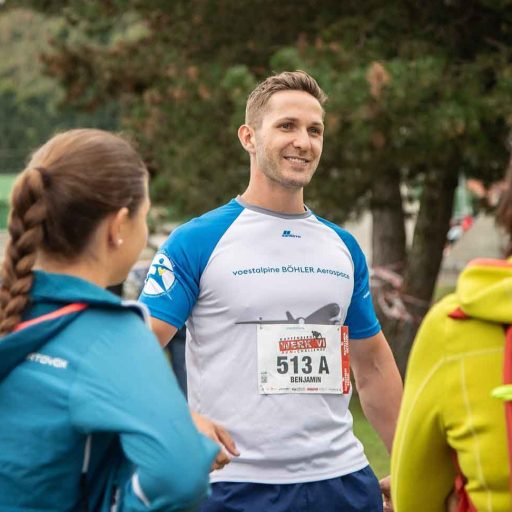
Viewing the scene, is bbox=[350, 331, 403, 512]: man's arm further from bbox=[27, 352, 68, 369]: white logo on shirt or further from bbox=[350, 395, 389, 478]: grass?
bbox=[350, 395, 389, 478]: grass

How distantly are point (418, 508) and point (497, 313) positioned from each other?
0.52 metres

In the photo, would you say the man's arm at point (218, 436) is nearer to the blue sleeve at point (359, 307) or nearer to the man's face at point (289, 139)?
the blue sleeve at point (359, 307)

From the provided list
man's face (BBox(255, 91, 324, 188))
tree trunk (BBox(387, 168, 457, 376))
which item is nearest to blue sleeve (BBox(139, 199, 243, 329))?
man's face (BBox(255, 91, 324, 188))

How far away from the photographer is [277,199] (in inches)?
159

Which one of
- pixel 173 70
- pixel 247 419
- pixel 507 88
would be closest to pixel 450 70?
pixel 507 88

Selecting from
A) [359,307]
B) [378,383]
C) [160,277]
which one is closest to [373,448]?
[378,383]

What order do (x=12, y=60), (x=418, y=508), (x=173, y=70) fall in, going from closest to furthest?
(x=418, y=508)
(x=173, y=70)
(x=12, y=60)

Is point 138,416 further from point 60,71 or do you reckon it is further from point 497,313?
point 60,71

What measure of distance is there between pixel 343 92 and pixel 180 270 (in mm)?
7137

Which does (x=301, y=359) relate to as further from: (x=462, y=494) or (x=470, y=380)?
(x=470, y=380)

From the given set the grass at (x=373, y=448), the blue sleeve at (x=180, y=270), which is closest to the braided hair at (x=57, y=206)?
the blue sleeve at (x=180, y=270)

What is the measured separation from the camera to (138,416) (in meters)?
2.25

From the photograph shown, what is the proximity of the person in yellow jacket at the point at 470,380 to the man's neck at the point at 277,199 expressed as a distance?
1.69 m

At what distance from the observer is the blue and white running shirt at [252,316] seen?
12.3 feet
